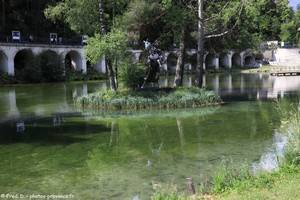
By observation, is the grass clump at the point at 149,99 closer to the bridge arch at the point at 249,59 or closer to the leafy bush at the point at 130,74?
the leafy bush at the point at 130,74

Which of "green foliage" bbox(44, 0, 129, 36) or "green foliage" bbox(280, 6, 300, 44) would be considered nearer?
"green foliage" bbox(44, 0, 129, 36)

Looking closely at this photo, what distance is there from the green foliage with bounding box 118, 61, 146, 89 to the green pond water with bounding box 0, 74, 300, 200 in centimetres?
363

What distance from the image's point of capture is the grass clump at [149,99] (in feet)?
83.1

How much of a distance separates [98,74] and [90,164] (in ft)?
165

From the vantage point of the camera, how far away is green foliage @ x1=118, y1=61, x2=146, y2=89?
28.0 m

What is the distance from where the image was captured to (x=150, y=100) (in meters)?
25.4

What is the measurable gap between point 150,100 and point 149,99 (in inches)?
3.5

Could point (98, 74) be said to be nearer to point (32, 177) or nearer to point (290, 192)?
point (32, 177)

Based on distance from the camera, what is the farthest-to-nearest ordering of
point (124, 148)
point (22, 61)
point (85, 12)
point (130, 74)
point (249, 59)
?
point (249, 59) < point (22, 61) < point (130, 74) < point (85, 12) < point (124, 148)

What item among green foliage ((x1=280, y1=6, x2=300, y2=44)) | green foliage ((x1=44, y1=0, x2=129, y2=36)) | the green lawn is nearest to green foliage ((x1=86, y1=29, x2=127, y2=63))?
green foliage ((x1=44, y1=0, x2=129, y2=36))

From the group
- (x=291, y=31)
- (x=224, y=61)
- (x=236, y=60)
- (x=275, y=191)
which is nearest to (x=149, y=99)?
(x=275, y=191)

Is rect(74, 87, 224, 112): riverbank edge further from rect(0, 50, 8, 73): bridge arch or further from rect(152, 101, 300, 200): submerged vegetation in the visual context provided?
rect(0, 50, 8, 73): bridge arch

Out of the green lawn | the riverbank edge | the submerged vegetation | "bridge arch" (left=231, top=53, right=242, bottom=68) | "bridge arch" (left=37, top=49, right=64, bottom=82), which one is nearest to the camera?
the green lawn

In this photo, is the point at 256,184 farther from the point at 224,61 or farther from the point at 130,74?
the point at 224,61
